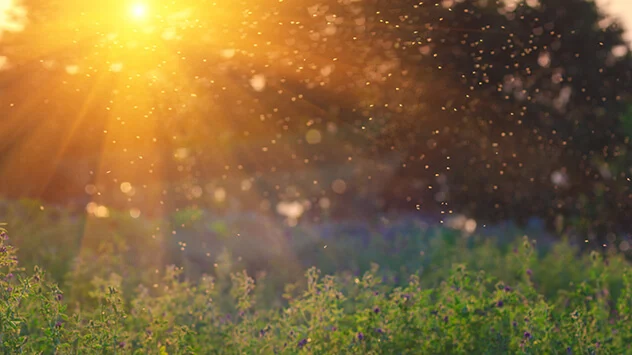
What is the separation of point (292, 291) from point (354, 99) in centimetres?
218

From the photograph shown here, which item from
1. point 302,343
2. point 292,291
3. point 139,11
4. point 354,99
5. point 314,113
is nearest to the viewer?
point 302,343

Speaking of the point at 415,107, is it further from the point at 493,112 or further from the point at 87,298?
the point at 87,298

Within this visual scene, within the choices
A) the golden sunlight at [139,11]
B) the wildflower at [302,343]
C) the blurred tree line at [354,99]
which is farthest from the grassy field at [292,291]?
the golden sunlight at [139,11]

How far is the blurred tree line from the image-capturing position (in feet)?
23.8

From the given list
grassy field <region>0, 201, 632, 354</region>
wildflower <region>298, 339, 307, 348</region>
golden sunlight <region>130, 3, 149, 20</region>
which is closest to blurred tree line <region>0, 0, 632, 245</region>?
golden sunlight <region>130, 3, 149, 20</region>

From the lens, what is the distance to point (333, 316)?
17.5ft

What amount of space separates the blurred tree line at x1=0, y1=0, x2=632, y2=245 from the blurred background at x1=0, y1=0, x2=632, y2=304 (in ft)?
0.09

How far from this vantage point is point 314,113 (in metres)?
9.24

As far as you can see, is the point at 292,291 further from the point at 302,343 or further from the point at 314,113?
the point at 302,343

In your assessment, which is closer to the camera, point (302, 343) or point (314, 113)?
point (302, 343)

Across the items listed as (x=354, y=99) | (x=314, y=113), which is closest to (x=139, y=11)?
(x=354, y=99)

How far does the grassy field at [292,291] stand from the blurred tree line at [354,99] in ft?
2.56

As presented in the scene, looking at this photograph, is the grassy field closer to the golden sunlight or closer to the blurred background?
the blurred background

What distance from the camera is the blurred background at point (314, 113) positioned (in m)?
7.25
